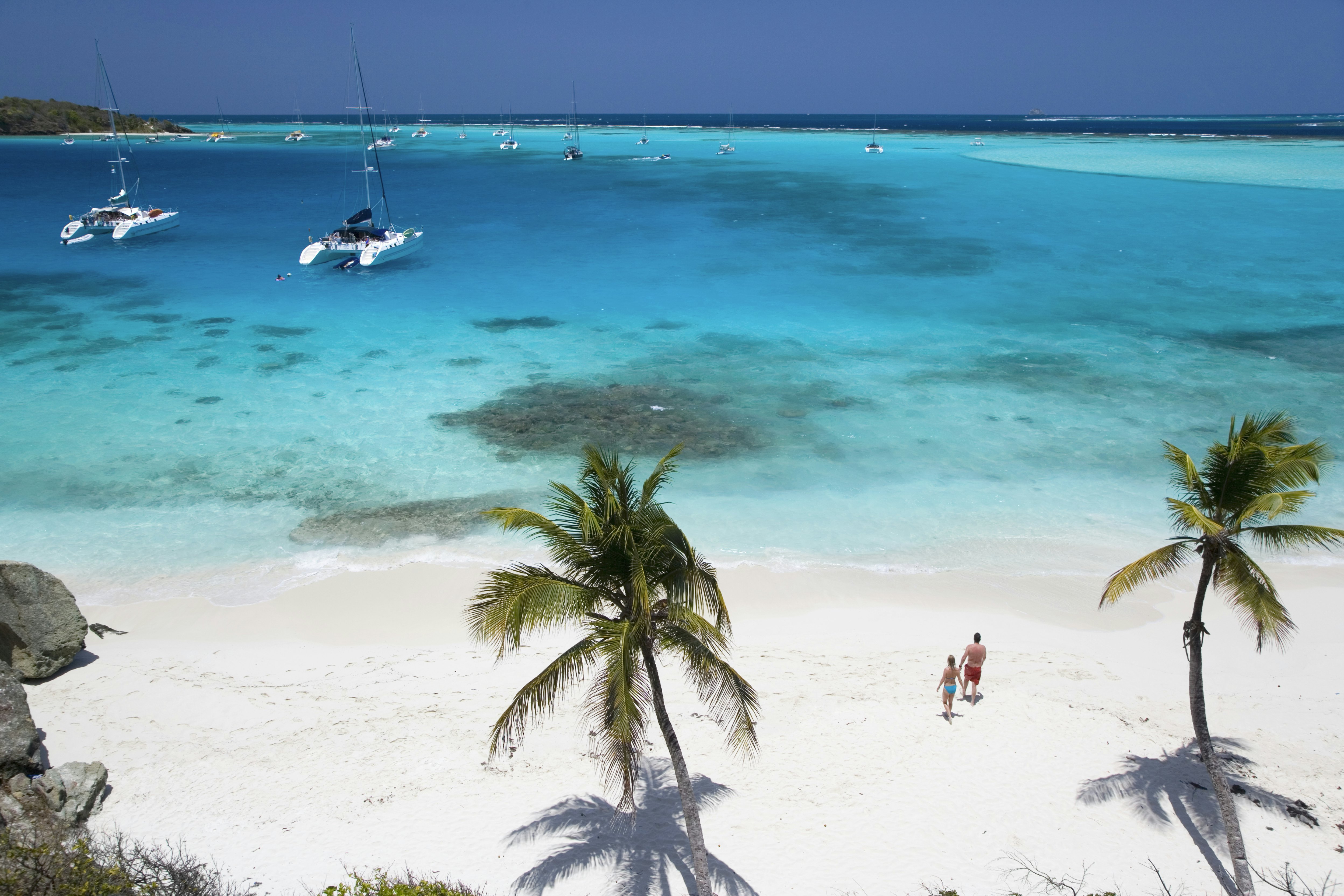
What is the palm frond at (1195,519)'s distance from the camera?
835 centimetres

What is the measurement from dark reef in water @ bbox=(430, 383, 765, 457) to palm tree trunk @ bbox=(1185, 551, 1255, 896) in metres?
12.9

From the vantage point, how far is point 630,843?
964 cm

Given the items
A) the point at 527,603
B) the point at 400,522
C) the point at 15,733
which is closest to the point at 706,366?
the point at 400,522

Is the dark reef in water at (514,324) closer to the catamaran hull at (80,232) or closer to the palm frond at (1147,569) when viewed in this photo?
the palm frond at (1147,569)

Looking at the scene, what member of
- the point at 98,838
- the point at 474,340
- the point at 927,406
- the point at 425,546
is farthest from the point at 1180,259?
the point at 98,838

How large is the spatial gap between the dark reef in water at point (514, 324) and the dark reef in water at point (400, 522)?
14742 mm

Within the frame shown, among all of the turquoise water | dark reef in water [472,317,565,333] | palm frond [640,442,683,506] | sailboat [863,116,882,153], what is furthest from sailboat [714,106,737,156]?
palm frond [640,442,683,506]

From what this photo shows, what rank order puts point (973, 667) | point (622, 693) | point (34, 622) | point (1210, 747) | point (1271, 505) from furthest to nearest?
point (34, 622), point (973, 667), point (1210, 747), point (1271, 505), point (622, 693)

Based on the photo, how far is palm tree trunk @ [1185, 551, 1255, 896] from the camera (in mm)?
8656

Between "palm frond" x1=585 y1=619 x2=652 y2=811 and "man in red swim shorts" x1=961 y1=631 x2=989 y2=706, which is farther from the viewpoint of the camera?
"man in red swim shorts" x1=961 y1=631 x2=989 y2=706

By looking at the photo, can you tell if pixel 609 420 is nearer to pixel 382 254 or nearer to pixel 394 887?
pixel 394 887

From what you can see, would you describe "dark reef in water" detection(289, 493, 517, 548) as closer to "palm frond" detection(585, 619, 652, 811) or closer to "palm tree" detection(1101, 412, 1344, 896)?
"palm frond" detection(585, 619, 652, 811)

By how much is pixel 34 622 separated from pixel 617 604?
9936 mm

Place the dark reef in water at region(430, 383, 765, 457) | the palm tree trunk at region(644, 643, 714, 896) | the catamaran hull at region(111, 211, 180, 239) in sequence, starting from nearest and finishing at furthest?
the palm tree trunk at region(644, 643, 714, 896) → the dark reef in water at region(430, 383, 765, 457) → the catamaran hull at region(111, 211, 180, 239)
